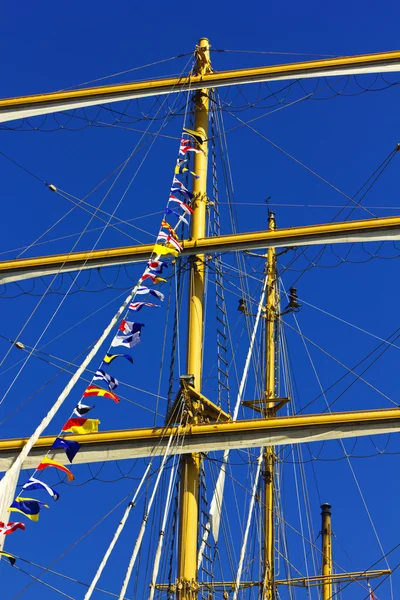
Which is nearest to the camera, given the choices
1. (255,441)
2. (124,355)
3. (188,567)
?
(124,355)

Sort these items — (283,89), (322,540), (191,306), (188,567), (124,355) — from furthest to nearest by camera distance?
(322,540) < (283,89) < (191,306) < (188,567) < (124,355)

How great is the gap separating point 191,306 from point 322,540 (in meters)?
15.7

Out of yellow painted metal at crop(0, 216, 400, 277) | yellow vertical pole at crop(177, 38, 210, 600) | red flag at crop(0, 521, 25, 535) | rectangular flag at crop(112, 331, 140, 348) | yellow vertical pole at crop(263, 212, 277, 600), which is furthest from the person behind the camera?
yellow vertical pole at crop(263, 212, 277, 600)

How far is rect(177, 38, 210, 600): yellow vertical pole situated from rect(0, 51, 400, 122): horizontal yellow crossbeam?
845 millimetres

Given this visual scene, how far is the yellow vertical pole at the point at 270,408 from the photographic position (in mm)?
35406

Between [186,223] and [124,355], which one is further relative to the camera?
[186,223]

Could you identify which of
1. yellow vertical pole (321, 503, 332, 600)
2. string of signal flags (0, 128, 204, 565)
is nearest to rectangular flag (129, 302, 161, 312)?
string of signal flags (0, 128, 204, 565)

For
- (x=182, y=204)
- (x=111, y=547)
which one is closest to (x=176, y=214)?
(x=182, y=204)

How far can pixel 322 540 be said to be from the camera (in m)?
43.1

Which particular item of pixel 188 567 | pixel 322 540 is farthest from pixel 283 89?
pixel 322 540

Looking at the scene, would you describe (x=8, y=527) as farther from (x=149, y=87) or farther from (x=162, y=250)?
(x=149, y=87)

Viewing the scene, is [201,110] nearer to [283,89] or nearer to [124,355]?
[283,89]

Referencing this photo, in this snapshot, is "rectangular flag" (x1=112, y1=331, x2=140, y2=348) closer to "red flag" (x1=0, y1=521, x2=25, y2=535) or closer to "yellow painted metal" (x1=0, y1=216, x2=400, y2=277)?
"red flag" (x1=0, y1=521, x2=25, y2=535)

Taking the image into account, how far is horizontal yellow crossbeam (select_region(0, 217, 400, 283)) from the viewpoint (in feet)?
99.2
